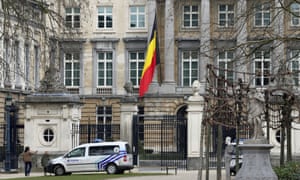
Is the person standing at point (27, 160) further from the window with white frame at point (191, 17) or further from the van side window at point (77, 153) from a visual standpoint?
the window with white frame at point (191, 17)

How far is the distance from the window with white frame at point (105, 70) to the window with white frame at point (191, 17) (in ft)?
22.4

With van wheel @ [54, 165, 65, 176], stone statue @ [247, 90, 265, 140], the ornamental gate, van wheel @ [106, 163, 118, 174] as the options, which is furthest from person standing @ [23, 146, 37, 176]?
stone statue @ [247, 90, 265, 140]

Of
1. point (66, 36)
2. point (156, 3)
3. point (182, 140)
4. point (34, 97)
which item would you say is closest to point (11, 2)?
point (66, 36)

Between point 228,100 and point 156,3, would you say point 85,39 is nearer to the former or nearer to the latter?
point 156,3

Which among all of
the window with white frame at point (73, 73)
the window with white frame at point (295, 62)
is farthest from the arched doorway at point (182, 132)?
the window with white frame at point (73, 73)

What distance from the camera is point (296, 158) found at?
39969 mm

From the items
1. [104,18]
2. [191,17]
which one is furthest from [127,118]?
[104,18]

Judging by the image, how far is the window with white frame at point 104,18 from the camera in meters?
77.5

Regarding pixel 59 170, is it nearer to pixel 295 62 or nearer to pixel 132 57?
pixel 295 62

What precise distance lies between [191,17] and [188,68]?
405 cm

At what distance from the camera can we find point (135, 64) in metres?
77.3

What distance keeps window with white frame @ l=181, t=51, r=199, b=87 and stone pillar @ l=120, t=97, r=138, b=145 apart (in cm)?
2367

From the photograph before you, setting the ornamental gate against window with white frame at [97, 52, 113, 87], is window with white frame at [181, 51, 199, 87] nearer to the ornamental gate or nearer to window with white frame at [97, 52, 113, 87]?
window with white frame at [97, 52, 113, 87]

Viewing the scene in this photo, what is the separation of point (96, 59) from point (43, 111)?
35.8m
